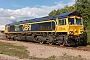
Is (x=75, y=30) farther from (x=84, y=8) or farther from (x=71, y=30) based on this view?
(x=84, y=8)

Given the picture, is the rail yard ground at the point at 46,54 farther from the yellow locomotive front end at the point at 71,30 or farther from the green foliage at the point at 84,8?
the green foliage at the point at 84,8

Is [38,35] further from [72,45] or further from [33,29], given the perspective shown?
[72,45]

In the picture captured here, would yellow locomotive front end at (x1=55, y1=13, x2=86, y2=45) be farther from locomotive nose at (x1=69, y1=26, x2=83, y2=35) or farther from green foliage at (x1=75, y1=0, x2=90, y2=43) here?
green foliage at (x1=75, y1=0, x2=90, y2=43)

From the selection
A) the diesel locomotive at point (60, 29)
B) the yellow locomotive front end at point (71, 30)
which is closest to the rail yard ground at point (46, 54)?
the yellow locomotive front end at point (71, 30)

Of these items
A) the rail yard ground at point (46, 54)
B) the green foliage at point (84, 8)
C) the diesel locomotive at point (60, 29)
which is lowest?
the rail yard ground at point (46, 54)

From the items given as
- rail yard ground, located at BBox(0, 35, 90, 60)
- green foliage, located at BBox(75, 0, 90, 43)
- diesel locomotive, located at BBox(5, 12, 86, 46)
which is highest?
green foliage, located at BBox(75, 0, 90, 43)

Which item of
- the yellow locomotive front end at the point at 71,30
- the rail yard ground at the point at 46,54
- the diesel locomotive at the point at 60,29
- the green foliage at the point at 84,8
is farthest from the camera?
the green foliage at the point at 84,8

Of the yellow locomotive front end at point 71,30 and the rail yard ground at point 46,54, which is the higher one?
the yellow locomotive front end at point 71,30

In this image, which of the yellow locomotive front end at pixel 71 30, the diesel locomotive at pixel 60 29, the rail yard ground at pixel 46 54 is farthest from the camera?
the diesel locomotive at pixel 60 29

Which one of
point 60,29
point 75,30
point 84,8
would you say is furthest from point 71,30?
point 84,8

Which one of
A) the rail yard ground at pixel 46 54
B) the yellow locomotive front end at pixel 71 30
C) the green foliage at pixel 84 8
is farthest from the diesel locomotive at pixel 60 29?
the green foliage at pixel 84 8

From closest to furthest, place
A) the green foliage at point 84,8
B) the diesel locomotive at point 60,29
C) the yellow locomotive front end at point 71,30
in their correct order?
the yellow locomotive front end at point 71,30 → the diesel locomotive at point 60,29 → the green foliage at point 84,8

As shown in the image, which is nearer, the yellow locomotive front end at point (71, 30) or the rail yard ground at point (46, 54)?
the rail yard ground at point (46, 54)

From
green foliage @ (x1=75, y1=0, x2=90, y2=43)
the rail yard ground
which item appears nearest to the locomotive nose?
the rail yard ground
